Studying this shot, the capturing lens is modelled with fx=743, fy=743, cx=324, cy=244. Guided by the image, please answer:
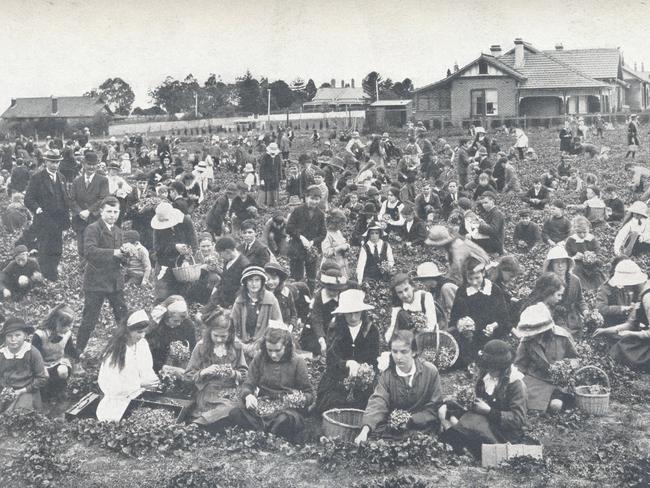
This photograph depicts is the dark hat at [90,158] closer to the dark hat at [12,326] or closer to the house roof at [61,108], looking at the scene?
the dark hat at [12,326]

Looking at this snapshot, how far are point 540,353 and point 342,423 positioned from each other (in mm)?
1975

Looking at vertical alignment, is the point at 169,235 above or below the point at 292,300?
above

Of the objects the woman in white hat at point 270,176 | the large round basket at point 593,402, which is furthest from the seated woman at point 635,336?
the woman in white hat at point 270,176

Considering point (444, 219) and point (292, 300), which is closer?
point (292, 300)

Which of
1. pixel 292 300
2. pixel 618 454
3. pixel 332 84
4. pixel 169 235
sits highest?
pixel 332 84

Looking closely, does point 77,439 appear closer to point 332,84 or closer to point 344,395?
point 344,395

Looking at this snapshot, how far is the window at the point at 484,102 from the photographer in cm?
3456

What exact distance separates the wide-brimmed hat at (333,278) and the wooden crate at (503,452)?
258 centimetres

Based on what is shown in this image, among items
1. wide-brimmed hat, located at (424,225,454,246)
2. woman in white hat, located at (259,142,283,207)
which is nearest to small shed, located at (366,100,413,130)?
woman in white hat, located at (259,142,283,207)

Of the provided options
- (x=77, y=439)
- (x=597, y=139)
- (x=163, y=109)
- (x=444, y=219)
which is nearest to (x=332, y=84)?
(x=163, y=109)

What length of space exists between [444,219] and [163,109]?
23.5 metres

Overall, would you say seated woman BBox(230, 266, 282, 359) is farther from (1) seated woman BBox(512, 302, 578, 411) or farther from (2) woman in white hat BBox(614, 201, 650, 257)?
(2) woman in white hat BBox(614, 201, 650, 257)

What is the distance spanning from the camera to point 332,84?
6425 centimetres

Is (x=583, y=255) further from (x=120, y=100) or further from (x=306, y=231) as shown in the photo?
(x=120, y=100)
